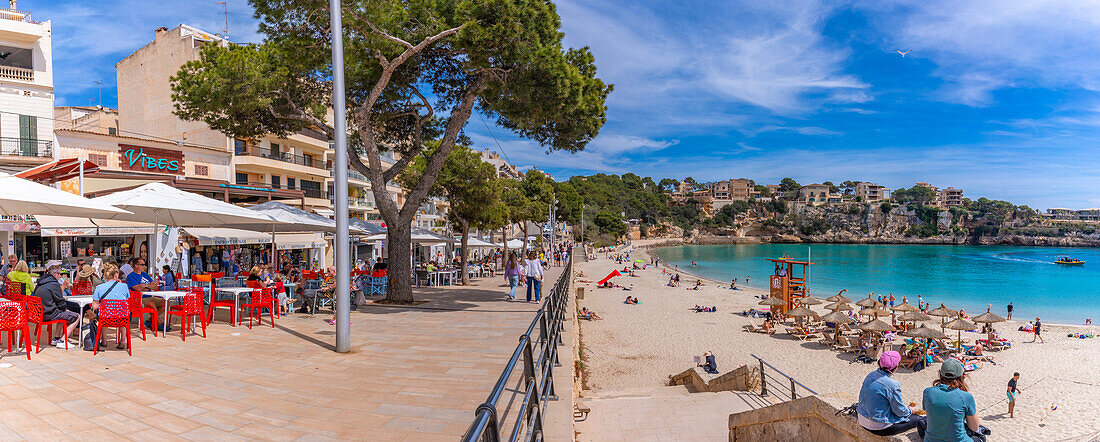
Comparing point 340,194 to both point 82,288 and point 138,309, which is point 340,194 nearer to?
point 138,309

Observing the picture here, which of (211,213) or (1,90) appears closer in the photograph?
(211,213)

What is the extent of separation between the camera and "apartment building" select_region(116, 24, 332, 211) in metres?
27.7

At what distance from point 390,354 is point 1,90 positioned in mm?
23839

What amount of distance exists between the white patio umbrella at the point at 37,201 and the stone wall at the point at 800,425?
31.6 feet

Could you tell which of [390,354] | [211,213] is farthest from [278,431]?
[211,213]

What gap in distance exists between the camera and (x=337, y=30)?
6.62 meters

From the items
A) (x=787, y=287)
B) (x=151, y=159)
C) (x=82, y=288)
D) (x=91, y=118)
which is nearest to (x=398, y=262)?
(x=82, y=288)

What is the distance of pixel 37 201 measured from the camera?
19.0ft

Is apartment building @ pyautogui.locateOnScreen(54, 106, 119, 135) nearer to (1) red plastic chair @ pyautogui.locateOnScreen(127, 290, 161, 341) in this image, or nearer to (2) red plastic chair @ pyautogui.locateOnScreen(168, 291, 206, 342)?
(1) red plastic chair @ pyautogui.locateOnScreen(127, 290, 161, 341)

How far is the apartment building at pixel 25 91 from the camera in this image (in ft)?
62.6

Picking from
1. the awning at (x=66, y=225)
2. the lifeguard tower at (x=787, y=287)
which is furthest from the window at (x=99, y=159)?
the lifeguard tower at (x=787, y=287)

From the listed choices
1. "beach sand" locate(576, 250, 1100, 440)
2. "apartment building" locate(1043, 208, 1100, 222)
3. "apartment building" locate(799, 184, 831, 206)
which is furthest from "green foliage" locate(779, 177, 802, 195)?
"beach sand" locate(576, 250, 1100, 440)

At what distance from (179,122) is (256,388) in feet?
100.0

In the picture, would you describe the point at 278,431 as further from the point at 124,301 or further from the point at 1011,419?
the point at 1011,419
